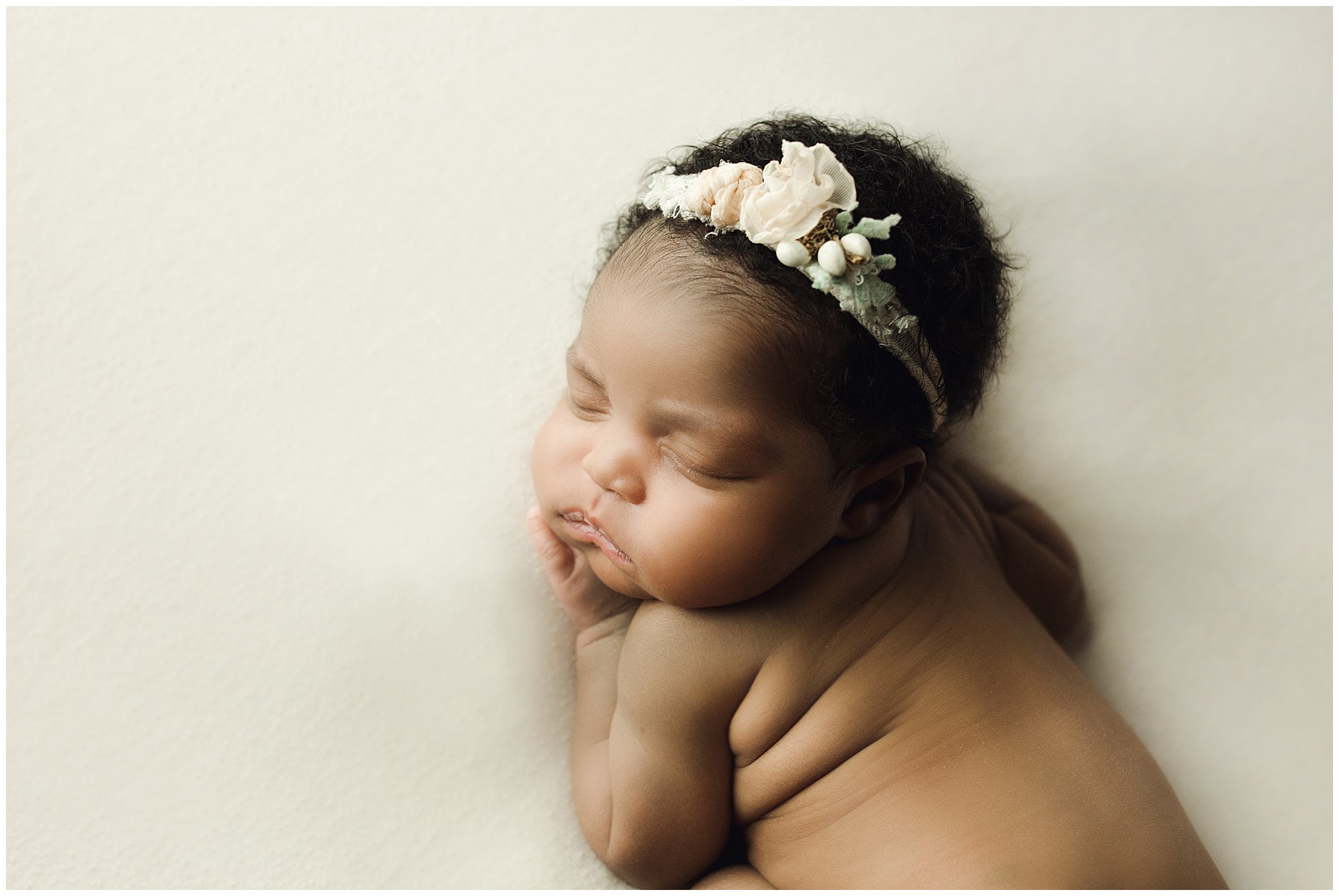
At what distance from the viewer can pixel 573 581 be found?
137 cm

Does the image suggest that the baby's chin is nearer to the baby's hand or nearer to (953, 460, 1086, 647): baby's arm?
the baby's hand

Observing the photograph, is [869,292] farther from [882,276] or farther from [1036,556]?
[1036,556]

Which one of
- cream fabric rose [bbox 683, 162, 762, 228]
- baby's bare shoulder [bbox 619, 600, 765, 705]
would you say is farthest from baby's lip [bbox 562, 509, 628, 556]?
cream fabric rose [bbox 683, 162, 762, 228]

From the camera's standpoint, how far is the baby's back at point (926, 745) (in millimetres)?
1161

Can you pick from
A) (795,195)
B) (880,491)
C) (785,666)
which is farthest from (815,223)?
(785,666)

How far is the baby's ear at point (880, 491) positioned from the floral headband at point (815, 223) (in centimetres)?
13

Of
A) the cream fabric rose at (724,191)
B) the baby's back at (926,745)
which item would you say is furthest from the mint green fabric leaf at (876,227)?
the baby's back at (926,745)

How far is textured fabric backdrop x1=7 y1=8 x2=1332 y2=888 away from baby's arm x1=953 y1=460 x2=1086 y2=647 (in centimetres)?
4

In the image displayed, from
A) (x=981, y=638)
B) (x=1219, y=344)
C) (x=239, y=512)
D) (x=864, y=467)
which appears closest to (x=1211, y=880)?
(x=981, y=638)

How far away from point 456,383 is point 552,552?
0.85 feet

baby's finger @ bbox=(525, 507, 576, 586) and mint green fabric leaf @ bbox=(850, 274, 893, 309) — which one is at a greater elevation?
mint green fabric leaf @ bbox=(850, 274, 893, 309)

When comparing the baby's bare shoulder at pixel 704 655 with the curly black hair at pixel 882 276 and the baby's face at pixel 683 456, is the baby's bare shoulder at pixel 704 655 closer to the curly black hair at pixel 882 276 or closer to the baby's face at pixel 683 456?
the baby's face at pixel 683 456

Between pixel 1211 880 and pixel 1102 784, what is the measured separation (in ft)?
0.58

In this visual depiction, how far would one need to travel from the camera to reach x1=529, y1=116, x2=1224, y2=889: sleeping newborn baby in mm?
1062
